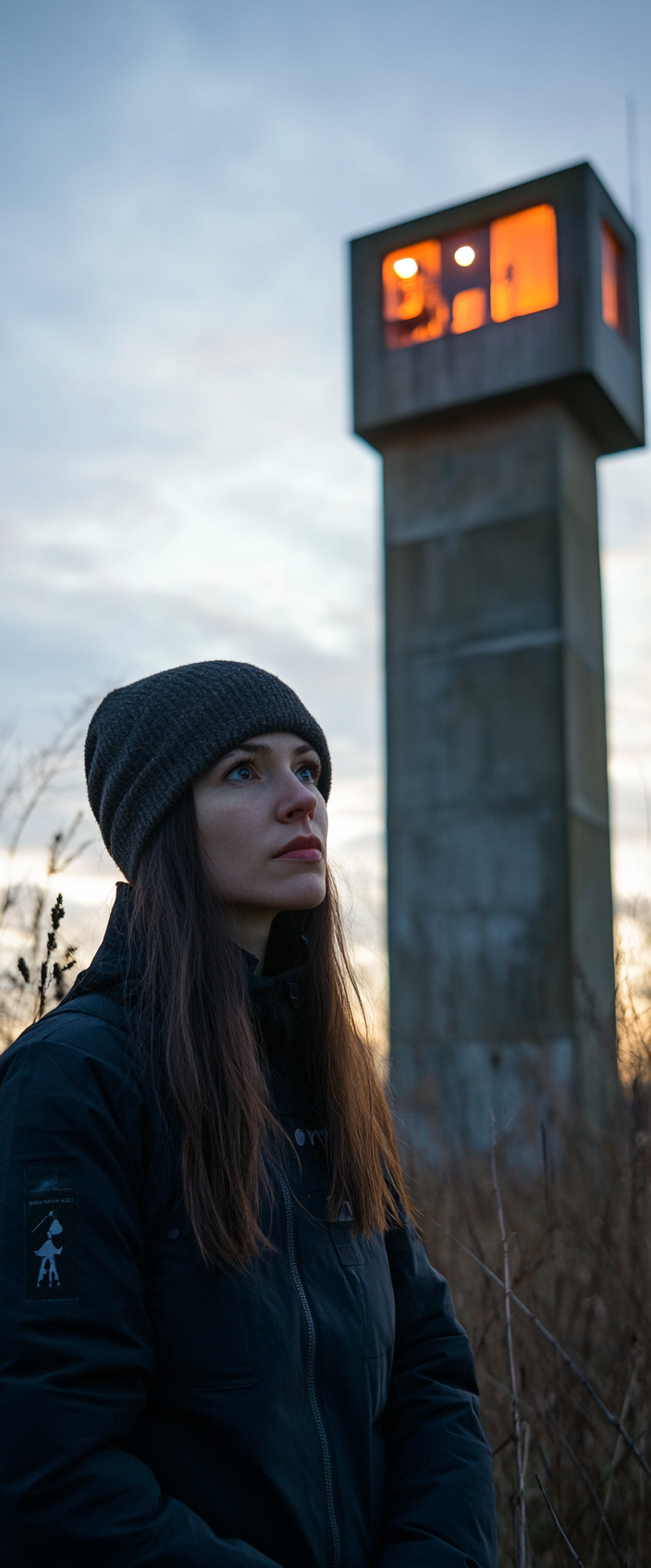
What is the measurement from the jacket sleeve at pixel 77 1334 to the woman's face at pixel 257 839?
0.33 meters

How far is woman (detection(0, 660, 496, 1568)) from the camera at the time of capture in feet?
3.78

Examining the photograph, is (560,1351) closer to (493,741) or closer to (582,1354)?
(582,1354)

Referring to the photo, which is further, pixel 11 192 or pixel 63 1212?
pixel 11 192

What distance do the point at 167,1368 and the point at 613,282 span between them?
1151 cm

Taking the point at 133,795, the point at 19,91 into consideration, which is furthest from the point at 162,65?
the point at 133,795

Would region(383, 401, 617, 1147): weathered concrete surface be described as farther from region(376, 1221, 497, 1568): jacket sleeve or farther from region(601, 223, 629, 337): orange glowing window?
region(376, 1221, 497, 1568): jacket sleeve

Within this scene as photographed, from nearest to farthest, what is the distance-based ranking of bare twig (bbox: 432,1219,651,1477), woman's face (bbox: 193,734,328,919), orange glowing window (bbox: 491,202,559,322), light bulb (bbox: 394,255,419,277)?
1. woman's face (bbox: 193,734,328,919)
2. bare twig (bbox: 432,1219,651,1477)
3. orange glowing window (bbox: 491,202,559,322)
4. light bulb (bbox: 394,255,419,277)

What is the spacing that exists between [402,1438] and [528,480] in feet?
32.7

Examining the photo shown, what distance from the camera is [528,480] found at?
1073cm

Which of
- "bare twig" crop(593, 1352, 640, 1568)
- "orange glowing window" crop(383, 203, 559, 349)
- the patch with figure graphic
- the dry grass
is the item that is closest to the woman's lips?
the patch with figure graphic

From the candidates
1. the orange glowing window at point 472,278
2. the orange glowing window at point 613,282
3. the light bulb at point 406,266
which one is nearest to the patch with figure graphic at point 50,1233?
the orange glowing window at point 472,278

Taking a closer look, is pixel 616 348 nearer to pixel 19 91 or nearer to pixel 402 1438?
pixel 19 91

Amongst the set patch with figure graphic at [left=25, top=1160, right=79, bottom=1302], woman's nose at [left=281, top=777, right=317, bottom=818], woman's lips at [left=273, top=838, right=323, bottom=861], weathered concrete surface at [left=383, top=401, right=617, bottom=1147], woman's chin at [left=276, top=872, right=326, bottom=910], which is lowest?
patch with figure graphic at [left=25, top=1160, right=79, bottom=1302]

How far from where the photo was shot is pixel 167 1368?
4.12 feet
